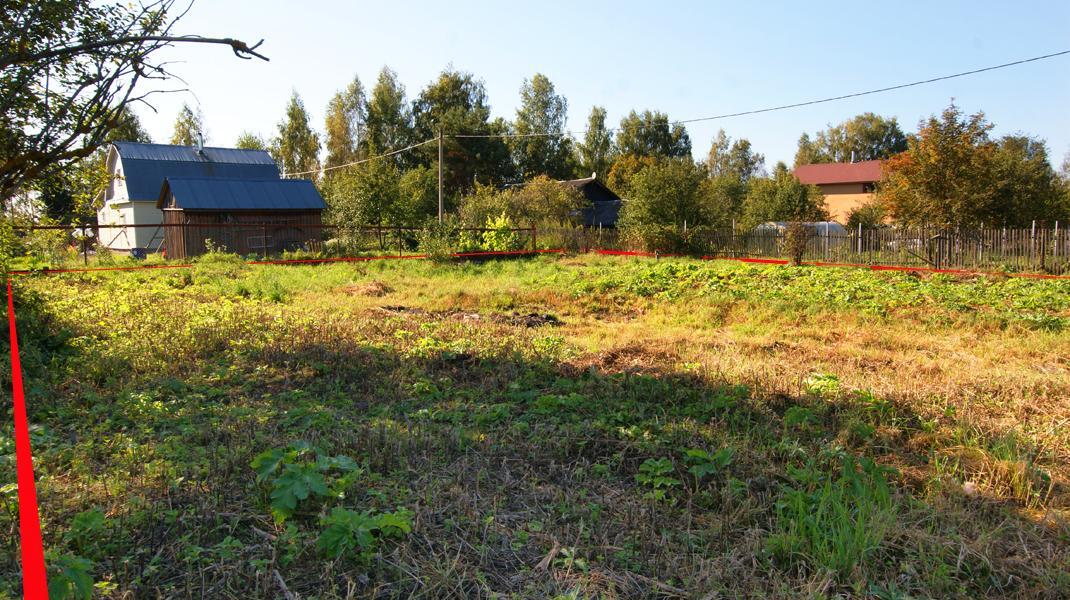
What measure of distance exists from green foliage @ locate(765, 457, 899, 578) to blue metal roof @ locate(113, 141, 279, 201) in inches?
1468

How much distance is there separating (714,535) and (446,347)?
190 inches

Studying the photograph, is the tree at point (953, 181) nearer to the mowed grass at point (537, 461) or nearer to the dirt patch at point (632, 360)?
the mowed grass at point (537, 461)

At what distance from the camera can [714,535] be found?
11.2ft

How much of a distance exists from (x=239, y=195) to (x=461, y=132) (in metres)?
23.3

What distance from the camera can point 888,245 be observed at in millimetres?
21438

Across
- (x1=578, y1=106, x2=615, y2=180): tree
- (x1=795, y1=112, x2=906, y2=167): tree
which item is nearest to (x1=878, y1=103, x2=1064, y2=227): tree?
(x1=578, y1=106, x2=615, y2=180): tree

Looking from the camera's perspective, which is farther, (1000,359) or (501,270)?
(501,270)

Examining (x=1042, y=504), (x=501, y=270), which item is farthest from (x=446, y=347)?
(x=501, y=270)

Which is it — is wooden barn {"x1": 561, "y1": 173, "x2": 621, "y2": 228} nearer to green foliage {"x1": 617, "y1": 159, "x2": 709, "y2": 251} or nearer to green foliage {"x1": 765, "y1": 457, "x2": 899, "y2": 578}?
green foliage {"x1": 617, "y1": 159, "x2": 709, "y2": 251}

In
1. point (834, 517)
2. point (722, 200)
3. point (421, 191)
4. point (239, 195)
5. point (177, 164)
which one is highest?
point (177, 164)

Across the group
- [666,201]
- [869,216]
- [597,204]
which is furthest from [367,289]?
[597,204]

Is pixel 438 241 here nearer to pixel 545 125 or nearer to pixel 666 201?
pixel 666 201

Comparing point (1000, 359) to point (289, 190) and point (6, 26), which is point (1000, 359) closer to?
point (6, 26)

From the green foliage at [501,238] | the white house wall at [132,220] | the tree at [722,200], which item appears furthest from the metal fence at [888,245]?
the white house wall at [132,220]
